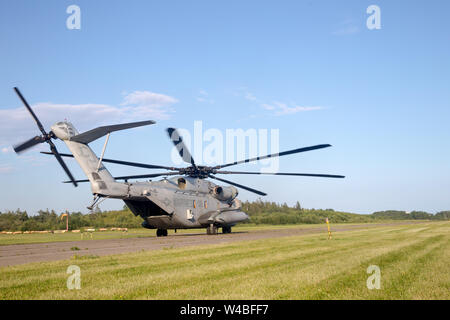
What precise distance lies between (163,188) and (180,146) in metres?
3.85

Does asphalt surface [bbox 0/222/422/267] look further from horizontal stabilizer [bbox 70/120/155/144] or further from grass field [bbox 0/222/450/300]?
horizontal stabilizer [bbox 70/120/155/144]

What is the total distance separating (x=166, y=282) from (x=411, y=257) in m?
Answer: 9.09

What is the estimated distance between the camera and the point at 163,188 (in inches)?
1264

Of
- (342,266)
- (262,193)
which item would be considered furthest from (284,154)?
(342,266)

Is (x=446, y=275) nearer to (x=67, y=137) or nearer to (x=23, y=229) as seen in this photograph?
(x=67, y=137)

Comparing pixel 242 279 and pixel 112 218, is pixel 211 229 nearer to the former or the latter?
pixel 242 279

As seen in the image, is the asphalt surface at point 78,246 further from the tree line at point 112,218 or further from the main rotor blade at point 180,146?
the tree line at point 112,218

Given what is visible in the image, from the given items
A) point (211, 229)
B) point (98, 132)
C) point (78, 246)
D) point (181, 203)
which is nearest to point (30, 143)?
point (98, 132)

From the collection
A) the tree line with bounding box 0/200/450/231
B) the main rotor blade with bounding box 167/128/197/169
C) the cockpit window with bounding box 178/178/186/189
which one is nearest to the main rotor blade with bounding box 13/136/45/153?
the main rotor blade with bounding box 167/128/197/169

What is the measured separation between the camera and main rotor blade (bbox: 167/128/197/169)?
3084 centimetres

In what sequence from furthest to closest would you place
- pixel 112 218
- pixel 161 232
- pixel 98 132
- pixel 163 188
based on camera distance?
pixel 112 218 → pixel 161 232 → pixel 163 188 → pixel 98 132

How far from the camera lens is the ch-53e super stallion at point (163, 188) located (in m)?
24.5

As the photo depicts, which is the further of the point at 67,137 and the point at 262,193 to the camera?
the point at 262,193
